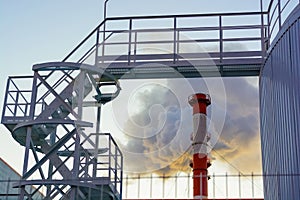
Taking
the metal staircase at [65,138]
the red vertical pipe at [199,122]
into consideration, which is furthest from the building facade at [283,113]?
the red vertical pipe at [199,122]

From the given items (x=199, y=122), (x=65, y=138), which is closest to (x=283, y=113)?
(x=65, y=138)

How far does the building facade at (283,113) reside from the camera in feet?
48.7

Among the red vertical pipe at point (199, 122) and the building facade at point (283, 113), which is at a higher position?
the red vertical pipe at point (199, 122)

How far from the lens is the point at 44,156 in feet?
63.6

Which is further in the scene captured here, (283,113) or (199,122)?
(199,122)

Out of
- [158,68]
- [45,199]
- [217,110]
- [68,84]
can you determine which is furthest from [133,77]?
[217,110]

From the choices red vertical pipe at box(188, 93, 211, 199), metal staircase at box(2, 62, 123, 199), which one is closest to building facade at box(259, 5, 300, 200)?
metal staircase at box(2, 62, 123, 199)

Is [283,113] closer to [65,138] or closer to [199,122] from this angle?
[65,138]

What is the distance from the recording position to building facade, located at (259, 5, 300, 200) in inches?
585

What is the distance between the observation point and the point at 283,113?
1598cm

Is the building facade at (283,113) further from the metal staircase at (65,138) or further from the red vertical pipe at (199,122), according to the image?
the red vertical pipe at (199,122)

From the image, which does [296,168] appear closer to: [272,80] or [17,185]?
[272,80]

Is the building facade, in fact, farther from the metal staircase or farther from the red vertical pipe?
the red vertical pipe

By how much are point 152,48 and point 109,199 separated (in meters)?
6.29
